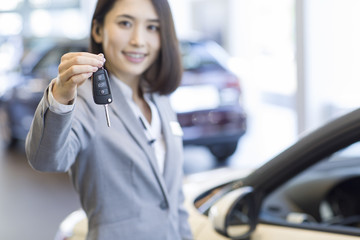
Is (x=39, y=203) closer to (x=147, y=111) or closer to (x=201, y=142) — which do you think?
(x=201, y=142)

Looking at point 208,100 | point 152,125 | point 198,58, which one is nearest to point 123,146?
point 152,125

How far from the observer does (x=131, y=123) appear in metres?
1.67

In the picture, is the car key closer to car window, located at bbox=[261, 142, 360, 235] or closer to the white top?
the white top

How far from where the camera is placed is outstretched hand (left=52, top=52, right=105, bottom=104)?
1288 millimetres

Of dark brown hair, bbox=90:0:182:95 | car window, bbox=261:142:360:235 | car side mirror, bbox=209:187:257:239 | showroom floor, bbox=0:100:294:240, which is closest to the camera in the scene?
dark brown hair, bbox=90:0:182:95

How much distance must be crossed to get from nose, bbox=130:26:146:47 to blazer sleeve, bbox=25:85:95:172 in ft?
0.89

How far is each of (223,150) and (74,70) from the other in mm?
5478

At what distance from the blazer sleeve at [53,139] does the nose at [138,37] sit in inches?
10.7

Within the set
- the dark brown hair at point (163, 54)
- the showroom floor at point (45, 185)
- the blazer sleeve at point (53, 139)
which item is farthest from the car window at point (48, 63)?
the blazer sleeve at point (53, 139)

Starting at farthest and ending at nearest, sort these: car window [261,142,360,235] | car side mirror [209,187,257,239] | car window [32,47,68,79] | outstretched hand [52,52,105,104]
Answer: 1. car window [32,47,68,79]
2. car window [261,142,360,235]
3. car side mirror [209,187,257,239]
4. outstretched hand [52,52,105,104]

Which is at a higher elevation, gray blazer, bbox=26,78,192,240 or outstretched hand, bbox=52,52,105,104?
outstretched hand, bbox=52,52,105,104

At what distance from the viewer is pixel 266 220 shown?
197 centimetres

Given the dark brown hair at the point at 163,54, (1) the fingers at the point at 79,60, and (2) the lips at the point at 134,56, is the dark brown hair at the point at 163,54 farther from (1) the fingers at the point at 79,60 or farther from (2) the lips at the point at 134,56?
(1) the fingers at the point at 79,60

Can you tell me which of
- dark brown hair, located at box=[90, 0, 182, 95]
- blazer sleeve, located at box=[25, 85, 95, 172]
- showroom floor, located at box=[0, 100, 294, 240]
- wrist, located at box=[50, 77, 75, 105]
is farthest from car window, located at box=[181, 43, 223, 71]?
wrist, located at box=[50, 77, 75, 105]
